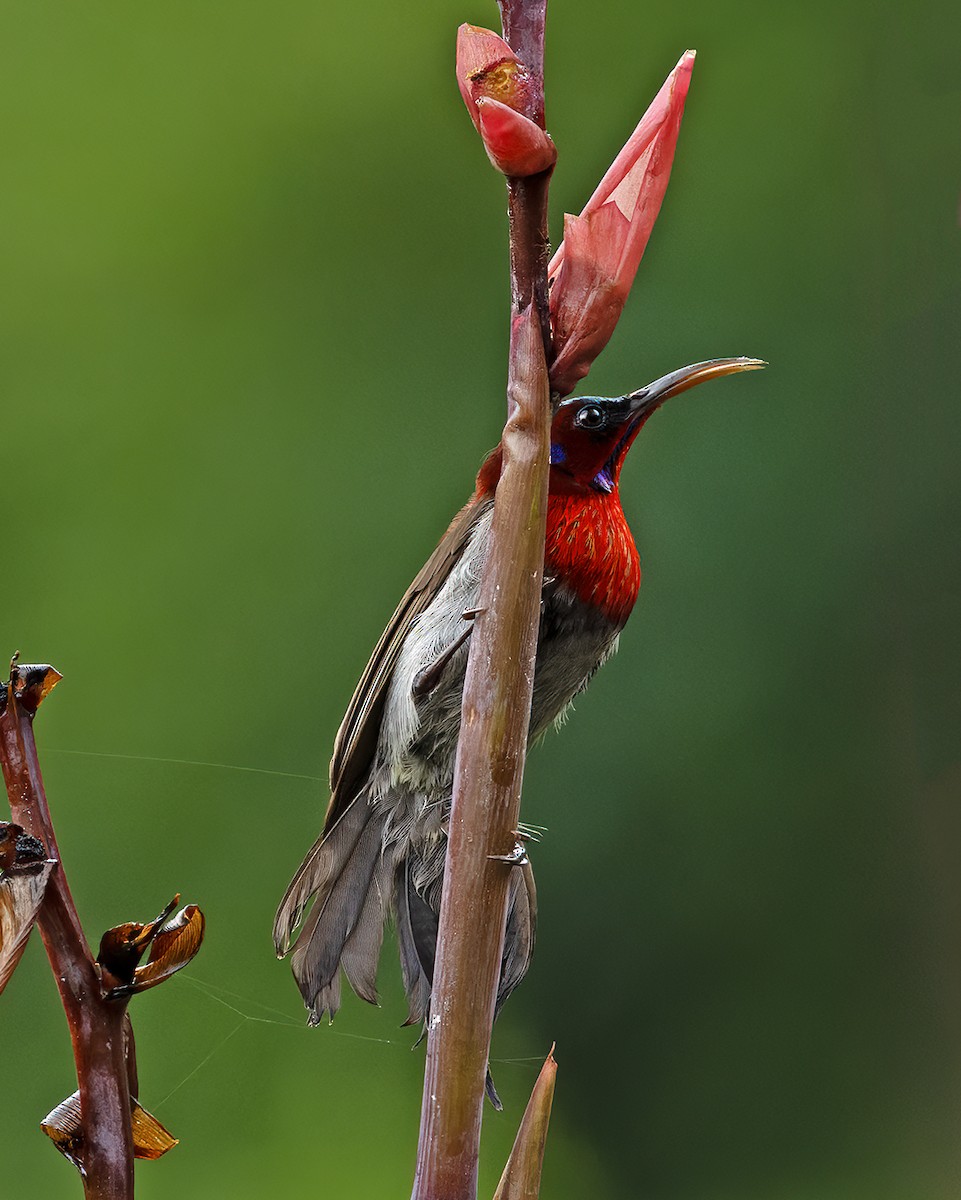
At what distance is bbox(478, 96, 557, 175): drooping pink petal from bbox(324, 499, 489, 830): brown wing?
0.28m

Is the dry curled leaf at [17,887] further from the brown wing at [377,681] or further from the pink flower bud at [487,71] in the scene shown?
the brown wing at [377,681]

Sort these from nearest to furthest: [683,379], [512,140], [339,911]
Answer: [512,140], [683,379], [339,911]

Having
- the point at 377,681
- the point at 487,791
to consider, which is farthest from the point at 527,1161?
the point at 377,681

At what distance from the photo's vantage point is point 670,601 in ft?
2.68

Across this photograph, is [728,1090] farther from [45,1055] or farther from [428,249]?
[428,249]

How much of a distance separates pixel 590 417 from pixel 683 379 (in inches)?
3.4

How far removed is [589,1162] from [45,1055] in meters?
0.33

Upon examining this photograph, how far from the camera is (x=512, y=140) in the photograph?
0.63 feet

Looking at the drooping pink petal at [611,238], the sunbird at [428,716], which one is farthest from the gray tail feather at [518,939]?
the drooping pink petal at [611,238]

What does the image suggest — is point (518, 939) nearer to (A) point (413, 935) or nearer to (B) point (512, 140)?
(A) point (413, 935)

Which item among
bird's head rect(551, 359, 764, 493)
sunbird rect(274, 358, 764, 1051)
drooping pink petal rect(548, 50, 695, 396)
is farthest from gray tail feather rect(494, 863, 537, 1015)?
drooping pink petal rect(548, 50, 695, 396)

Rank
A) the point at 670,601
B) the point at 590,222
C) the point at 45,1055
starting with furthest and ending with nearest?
the point at 670,601 < the point at 45,1055 < the point at 590,222

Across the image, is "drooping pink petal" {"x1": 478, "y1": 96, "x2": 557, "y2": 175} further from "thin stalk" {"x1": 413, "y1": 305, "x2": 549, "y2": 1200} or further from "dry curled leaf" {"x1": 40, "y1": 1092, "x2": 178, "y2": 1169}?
"dry curled leaf" {"x1": 40, "y1": 1092, "x2": 178, "y2": 1169}

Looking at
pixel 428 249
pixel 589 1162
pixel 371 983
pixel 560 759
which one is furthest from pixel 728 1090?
pixel 428 249
